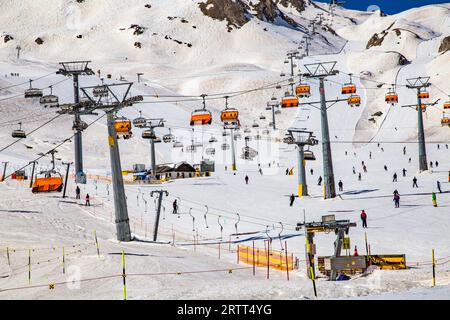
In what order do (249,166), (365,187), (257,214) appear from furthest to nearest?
(249,166), (365,187), (257,214)

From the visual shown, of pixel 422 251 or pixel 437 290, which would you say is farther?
pixel 422 251

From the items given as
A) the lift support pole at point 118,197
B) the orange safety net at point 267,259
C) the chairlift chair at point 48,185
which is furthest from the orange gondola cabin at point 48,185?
the orange safety net at point 267,259

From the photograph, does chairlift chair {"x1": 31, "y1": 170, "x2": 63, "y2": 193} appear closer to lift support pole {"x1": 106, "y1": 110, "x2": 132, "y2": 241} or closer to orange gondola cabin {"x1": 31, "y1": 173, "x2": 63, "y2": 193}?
orange gondola cabin {"x1": 31, "y1": 173, "x2": 63, "y2": 193}

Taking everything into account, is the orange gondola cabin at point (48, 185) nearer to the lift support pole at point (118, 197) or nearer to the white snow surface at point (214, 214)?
the white snow surface at point (214, 214)

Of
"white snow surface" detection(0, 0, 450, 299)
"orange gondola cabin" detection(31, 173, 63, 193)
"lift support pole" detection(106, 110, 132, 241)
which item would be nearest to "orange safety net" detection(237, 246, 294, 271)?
"white snow surface" detection(0, 0, 450, 299)

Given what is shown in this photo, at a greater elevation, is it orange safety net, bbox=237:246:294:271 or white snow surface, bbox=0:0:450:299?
white snow surface, bbox=0:0:450:299

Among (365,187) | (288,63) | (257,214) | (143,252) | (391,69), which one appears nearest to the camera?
(143,252)

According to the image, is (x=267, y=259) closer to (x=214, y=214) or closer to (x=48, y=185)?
(x=214, y=214)

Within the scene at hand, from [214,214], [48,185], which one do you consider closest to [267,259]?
[214,214]

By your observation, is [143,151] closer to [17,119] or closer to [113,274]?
[17,119]

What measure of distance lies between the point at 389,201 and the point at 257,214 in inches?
325

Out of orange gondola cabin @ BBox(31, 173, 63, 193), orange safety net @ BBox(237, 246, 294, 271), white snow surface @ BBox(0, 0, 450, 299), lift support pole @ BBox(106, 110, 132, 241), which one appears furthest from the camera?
orange gondola cabin @ BBox(31, 173, 63, 193)
